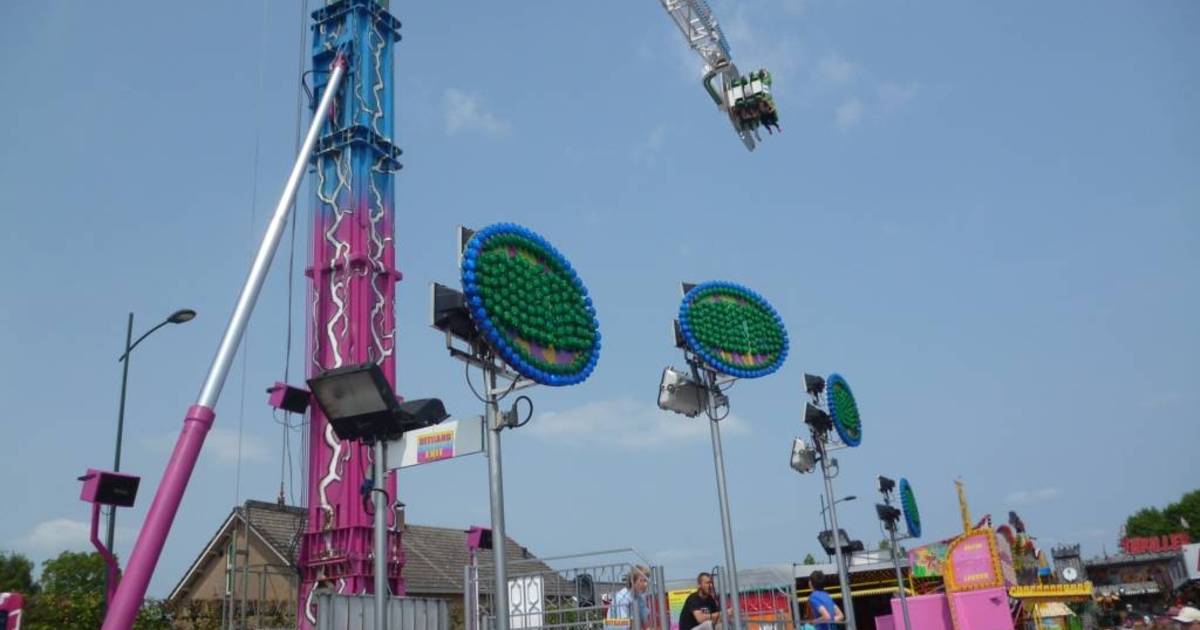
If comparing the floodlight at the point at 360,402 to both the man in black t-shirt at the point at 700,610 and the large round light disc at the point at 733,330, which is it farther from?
the large round light disc at the point at 733,330

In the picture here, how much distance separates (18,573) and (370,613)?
69.1m

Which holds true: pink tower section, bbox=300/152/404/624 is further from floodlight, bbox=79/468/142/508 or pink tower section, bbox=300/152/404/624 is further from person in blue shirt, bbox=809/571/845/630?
person in blue shirt, bbox=809/571/845/630

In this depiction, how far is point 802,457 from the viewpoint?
2112cm

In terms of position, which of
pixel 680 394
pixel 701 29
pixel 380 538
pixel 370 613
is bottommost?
pixel 370 613

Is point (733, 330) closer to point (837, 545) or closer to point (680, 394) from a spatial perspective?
point (680, 394)

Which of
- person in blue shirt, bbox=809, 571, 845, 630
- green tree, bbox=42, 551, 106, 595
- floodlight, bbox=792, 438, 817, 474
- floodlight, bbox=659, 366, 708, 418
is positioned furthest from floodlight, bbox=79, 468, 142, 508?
green tree, bbox=42, 551, 106, 595

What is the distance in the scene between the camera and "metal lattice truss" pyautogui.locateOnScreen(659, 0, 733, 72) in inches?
1613

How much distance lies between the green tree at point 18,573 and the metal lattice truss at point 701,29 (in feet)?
184

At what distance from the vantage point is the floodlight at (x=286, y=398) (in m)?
24.5

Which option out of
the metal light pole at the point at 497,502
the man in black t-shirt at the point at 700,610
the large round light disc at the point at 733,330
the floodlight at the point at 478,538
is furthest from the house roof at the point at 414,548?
the metal light pole at the point at 497,502

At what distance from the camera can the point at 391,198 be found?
2666cm

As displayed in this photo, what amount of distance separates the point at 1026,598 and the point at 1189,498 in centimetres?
7874

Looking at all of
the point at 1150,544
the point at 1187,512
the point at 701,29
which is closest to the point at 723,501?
the point at 701,29

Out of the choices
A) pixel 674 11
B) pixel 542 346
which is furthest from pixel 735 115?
pixel 542 346
